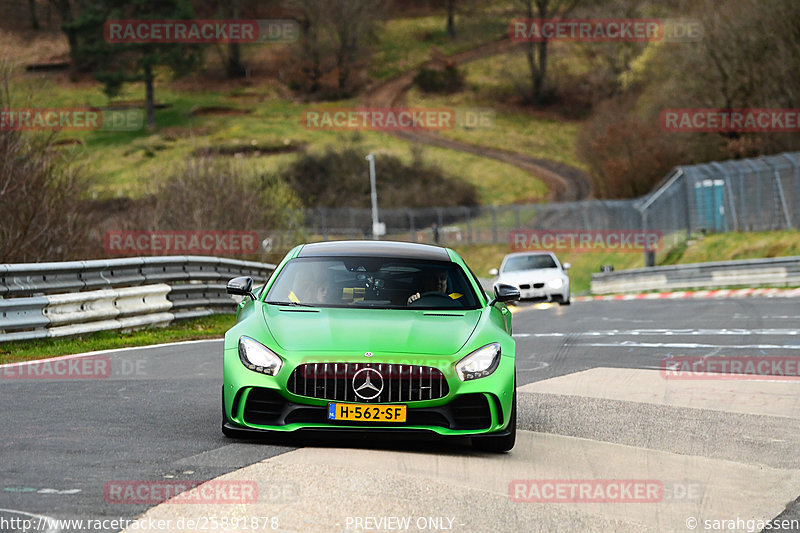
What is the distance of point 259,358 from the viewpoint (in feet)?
24.8

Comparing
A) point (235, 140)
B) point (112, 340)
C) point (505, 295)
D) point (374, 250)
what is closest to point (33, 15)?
point (235, 140)

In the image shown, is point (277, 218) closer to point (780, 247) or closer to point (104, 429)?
point (780, 247)

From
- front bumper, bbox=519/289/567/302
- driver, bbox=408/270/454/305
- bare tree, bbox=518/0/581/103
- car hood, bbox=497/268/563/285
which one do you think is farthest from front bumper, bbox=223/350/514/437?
bare tree, bbox=518/0/581/103

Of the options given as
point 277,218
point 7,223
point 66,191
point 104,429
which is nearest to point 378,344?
point 104,429

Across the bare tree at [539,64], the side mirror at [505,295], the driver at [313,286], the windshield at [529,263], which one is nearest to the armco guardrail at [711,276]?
the windshield at [529,263]

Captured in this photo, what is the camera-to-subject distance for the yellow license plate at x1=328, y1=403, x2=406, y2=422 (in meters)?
7.32

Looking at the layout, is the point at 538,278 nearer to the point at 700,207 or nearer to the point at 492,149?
the point at 700,207

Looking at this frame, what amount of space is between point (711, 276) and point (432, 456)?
28437 mm

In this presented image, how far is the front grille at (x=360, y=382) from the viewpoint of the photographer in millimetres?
7363

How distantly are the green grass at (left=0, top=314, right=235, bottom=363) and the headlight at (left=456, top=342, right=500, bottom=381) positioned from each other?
7.42 m

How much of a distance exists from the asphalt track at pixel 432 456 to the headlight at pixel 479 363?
21.3 inches

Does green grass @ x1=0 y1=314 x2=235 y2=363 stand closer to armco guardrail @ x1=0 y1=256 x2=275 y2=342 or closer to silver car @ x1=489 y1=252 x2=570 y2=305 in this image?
armco guardrail @ x1=0 y1=256 x2=275 y2=342

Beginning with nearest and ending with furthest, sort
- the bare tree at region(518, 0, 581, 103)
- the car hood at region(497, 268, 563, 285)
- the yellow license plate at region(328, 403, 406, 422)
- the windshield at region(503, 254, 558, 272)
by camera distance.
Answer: the yellow license plate at region(328, 403, 406, 422), the car hood at region(497, 268, 563, 285), the windshield at region(503, 254, 558, 272), the bare tree at region(518, 0, 581, 103)

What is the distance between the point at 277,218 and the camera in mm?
34906
